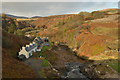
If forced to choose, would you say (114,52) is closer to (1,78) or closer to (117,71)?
(117,71)

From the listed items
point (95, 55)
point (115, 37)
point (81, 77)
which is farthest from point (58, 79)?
point (115, 37)

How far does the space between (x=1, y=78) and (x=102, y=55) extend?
5396cm

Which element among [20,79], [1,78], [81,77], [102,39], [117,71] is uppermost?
[102,39]

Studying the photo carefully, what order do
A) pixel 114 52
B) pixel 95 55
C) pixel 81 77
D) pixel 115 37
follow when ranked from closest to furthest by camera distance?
pixel 81 77 < pixel 114 52 < pixel 95 55 < pixel 115 37

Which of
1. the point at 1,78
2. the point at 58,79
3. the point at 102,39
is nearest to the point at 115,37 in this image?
the point at 102,39

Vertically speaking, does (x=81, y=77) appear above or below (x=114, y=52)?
below

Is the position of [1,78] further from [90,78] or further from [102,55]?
[102,55]

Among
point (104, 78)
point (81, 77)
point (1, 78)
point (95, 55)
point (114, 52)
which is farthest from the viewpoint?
Answer: point (95, 55)

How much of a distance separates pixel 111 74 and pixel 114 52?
79.8ft

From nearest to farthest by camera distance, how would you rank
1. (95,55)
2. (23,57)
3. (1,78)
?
(1,78) → (23,57) → (95,55)

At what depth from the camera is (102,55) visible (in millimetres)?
49719

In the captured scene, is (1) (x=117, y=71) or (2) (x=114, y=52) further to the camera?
(2) (x=114, y=52)

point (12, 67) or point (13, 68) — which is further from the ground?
point (12, 67)

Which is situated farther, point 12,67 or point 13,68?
point 12,67
